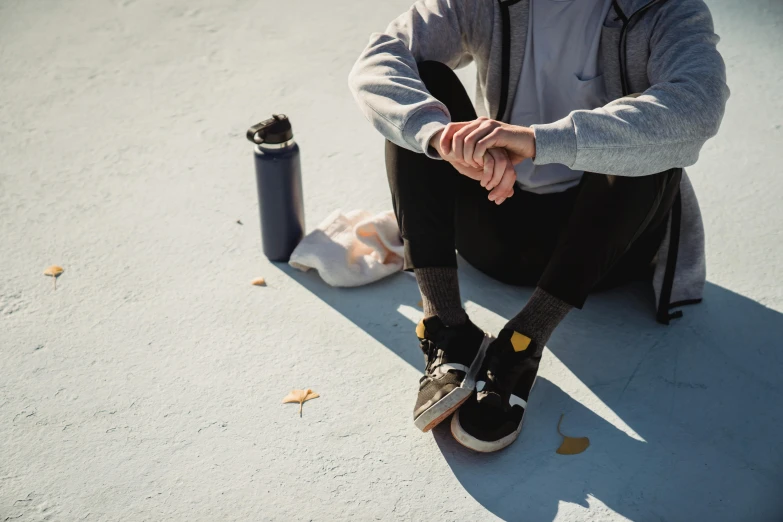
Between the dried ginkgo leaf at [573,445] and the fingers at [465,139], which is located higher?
the fingers at [465,139]

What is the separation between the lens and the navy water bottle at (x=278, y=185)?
2.35m

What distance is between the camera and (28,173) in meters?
2.92

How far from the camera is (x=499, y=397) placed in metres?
1.91

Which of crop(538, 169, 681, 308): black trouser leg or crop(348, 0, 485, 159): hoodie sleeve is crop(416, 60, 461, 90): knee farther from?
crop(538, 169, 681, 308): black trouser leg

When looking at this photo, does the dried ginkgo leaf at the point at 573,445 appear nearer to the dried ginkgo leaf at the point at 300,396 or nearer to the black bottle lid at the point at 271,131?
the dried ginkgo leaf at the point at 300,396

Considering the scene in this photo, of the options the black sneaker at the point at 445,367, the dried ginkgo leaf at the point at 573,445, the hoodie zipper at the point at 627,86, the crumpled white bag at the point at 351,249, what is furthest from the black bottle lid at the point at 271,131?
the dried ginkgo leaf at the point at 573,445

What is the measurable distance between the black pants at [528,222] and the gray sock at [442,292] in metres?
0.02

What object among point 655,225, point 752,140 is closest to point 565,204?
point 655,225

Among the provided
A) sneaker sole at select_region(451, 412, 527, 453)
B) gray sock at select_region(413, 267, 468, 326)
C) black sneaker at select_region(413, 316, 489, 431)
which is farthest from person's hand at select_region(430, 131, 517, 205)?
sneaker sole at select_region(451, 412, 527, 453)

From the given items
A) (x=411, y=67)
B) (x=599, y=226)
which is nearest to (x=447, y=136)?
(x=411, y=67)

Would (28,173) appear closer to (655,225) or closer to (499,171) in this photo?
(499,171)

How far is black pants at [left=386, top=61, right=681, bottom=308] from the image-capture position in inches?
74.1

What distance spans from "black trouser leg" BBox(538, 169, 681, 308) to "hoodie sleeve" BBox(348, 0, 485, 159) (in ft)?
1.21

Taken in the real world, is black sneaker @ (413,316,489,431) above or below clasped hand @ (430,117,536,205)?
below
